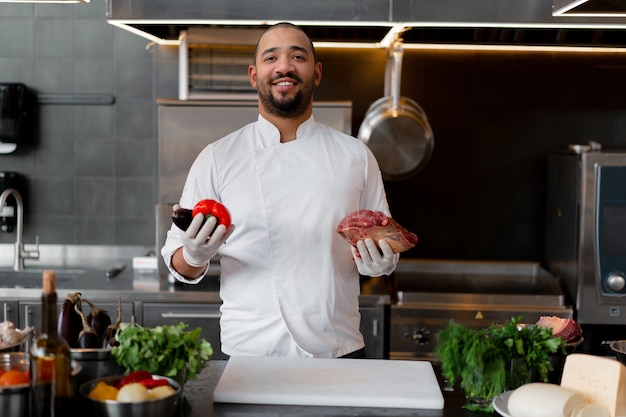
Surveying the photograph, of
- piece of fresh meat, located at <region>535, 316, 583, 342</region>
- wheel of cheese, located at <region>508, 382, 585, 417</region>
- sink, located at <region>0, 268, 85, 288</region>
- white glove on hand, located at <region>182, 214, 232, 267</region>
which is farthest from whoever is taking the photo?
sink, located at <region>0, 268, 85, 288</region>

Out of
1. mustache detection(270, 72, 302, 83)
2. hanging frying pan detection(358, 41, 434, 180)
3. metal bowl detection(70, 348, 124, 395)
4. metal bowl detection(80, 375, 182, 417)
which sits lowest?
metal bowl detection(80, 375, 182, 417)

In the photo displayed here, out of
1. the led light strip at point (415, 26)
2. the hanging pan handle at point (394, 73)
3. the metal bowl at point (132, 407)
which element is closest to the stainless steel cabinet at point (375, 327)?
the hanging pan handle at point (394, 73)

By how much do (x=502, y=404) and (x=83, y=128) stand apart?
3127 mm

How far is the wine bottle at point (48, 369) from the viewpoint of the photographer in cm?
161

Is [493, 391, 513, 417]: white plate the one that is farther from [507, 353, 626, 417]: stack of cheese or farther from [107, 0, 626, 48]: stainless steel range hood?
[107, 0, 626, 48]: stainless steel range hood

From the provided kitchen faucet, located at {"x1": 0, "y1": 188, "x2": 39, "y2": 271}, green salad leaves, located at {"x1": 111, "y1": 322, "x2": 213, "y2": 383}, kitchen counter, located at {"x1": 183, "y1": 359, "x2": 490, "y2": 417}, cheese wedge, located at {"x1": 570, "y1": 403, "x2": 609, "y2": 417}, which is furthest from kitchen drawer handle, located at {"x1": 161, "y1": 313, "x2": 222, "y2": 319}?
cheese wedge, located at {"x1": 570, "y1": 403, "x2": 609, "y2": 417}

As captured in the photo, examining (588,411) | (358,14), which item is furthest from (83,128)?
(588,411)

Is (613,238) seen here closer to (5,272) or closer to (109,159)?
(109,159)

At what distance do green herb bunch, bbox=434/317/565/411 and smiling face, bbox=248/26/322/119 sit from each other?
0.96 m

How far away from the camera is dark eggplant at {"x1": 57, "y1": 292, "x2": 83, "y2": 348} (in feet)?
6.20

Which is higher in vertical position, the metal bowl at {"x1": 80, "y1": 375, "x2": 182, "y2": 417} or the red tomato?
the red tomato

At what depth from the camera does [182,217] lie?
214 cm

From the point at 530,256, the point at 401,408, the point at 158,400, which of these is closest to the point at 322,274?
the point at 401,408

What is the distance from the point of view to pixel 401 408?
1907 mm
